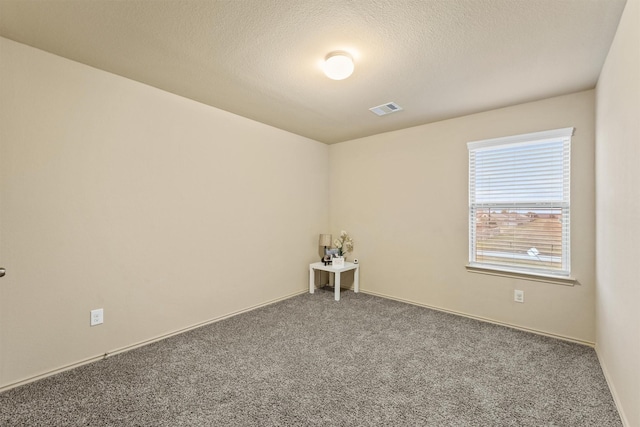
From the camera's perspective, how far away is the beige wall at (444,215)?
2729mm

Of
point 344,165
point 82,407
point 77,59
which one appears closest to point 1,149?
point 77,59

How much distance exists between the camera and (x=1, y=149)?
1969 millimetres

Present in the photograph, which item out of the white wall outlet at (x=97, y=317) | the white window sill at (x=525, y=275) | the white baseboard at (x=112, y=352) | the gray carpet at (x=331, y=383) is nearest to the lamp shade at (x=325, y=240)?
the white baseboard at (x=112, y=352)

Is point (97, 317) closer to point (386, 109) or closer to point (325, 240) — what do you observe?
point (325, 240)

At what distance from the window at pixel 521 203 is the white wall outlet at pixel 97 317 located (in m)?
3.64

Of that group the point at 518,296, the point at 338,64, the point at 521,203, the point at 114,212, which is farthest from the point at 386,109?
the point at 114,212

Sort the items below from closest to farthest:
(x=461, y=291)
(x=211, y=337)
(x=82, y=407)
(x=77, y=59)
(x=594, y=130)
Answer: (x=82, y=407)
(x=77, y=59)
(x=594, y=130)
(x=211, y=337)
(x=461, y=291)

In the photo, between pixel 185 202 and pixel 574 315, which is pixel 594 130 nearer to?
pixel 574 315

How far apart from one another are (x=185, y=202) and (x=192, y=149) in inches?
21.4

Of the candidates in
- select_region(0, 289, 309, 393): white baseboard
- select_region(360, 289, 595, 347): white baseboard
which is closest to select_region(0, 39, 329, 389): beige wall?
select_region(0, 289, 309, 393): white baseboard

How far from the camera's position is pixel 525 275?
301cm

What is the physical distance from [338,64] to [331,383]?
2.24m

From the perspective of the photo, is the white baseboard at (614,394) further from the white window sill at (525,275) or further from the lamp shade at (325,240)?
the lamp shade at (325,240)

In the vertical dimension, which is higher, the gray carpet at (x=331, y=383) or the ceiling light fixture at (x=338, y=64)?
the ceiling light fixture at (x=338, y=64)
